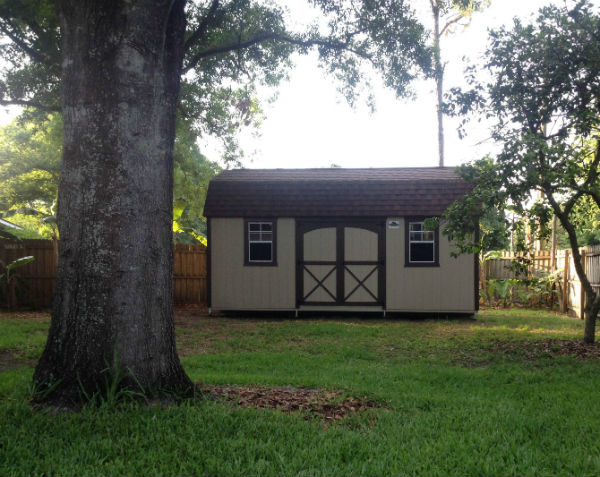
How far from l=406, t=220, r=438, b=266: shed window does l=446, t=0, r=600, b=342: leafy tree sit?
518 centimetres

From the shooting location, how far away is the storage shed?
1389 centimetres

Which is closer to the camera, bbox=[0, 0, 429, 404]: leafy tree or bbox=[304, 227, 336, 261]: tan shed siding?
bbox=[0, 0, 429, 404]: leafy tree

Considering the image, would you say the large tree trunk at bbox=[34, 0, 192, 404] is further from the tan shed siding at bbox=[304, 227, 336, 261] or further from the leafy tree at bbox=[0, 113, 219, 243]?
the leafy tree at bbox=[0, 113, 219, 243]

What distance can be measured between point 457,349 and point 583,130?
409 cm

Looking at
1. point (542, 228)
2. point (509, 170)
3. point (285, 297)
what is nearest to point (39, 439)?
point (509, 170)

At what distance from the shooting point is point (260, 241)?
14.3m

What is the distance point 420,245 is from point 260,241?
14.3 ft

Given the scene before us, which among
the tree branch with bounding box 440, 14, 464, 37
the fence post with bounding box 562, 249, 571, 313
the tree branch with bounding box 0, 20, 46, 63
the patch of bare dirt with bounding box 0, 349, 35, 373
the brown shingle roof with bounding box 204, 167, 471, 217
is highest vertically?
the tree branch with bounding box 440, 14, 464, 37

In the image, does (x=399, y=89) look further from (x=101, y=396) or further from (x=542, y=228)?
(x=101, y=396)

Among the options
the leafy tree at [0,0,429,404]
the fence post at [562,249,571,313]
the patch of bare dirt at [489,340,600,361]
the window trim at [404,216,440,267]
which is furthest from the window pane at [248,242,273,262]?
the leafy tree at [0,0,429,404]

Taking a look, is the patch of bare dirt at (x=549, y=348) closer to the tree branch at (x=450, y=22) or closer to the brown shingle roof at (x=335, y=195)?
the brown shingle roof at (x=335, y=195)

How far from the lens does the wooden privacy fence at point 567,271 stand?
41.8 ft

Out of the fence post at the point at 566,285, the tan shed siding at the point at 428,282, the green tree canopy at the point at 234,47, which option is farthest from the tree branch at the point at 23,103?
the fence post at the point at 566,285

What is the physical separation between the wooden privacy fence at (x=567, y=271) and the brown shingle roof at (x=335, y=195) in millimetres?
2720
